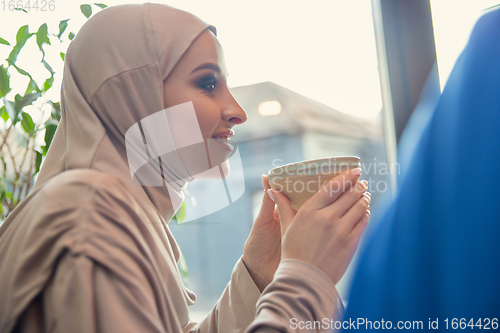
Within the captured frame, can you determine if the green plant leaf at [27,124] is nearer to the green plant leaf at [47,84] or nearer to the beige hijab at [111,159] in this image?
the green plant leaf at [47,84]

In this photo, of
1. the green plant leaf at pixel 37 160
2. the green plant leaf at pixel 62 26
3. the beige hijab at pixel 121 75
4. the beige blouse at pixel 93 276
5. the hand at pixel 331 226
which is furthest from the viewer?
the green plant leaf at pixel 62 26

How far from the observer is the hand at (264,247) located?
2.73ft

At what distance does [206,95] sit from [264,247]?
385 mm

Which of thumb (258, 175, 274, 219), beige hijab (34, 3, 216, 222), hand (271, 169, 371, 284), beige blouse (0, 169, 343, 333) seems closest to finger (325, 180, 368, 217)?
hand (271, 169, 371, 284)

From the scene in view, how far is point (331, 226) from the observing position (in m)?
0.59

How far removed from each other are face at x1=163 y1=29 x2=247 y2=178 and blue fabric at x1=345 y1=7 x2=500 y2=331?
1.64ft

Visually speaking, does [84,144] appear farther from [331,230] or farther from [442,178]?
[442,178]

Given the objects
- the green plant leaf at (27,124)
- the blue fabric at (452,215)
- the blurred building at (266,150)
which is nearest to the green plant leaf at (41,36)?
the green plant leaf at (27,124)

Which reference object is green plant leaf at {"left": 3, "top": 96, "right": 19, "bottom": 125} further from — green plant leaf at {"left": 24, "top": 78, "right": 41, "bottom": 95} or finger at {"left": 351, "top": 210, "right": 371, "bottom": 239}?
finger at {"left": 351, "top": 210, "right": 371, "bottom": 239}

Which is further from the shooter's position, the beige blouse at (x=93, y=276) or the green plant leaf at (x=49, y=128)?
the green plant leaf at (x=49, y=128)

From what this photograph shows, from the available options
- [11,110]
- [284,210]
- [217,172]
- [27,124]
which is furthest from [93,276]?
[27,124]

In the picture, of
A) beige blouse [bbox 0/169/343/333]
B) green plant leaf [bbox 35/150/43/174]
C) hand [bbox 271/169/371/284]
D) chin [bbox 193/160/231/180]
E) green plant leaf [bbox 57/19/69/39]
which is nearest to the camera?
beige blouse [bbox 0/169/343/333]

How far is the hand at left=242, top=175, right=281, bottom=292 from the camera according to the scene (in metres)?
0.83

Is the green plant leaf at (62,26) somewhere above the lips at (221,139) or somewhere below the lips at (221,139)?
above
